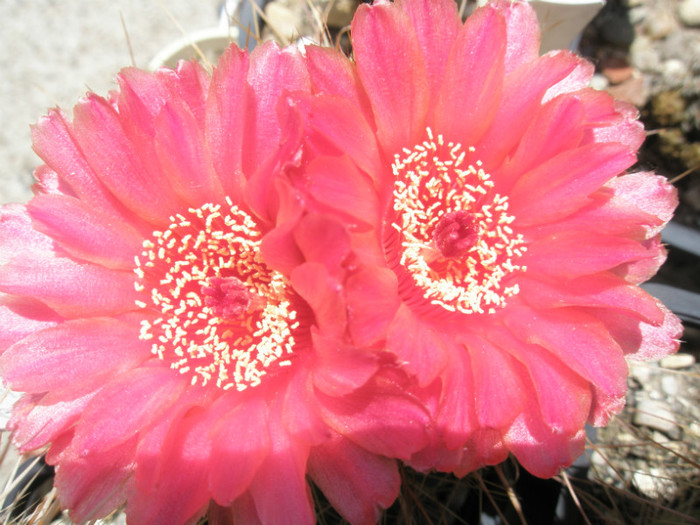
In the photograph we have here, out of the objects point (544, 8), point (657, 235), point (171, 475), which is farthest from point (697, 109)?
point (171, 475)

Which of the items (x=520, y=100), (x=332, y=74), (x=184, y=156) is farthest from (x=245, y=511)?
(x=520, y=100)

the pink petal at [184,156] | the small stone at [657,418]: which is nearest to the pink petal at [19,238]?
the pink petal at [184,156]

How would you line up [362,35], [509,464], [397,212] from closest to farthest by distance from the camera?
[362,35] < [397,212] < [509,464]

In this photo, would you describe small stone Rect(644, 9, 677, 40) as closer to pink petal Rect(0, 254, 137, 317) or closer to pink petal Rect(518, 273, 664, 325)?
pink petal Rect(518, 273, 664, 325)

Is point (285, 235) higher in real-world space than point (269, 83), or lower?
lower

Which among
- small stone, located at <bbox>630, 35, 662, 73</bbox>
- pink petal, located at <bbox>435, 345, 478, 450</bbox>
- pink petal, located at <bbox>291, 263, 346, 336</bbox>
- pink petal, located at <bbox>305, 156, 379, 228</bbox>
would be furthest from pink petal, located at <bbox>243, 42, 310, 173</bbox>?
small stone, located at <bbox>630, 35, 662, 73</bbox>

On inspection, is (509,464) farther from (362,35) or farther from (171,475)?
(362,35)

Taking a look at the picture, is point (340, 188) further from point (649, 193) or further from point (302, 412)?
point (649, 193)
